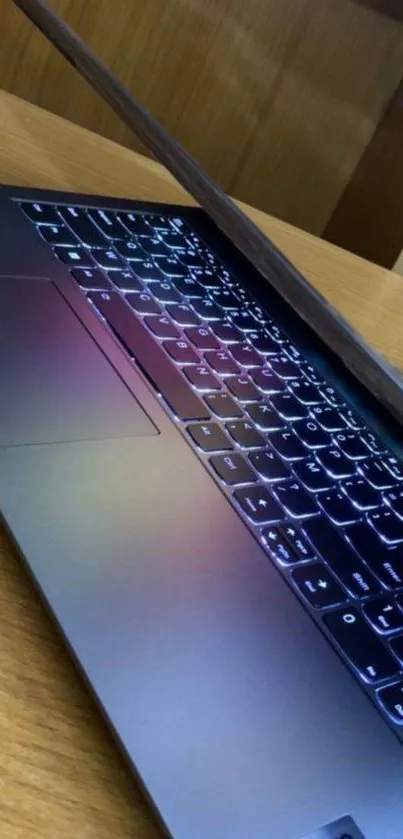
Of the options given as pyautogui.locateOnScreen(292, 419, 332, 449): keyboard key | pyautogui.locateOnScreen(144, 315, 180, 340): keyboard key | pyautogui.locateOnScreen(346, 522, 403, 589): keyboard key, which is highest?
pyautogui.locateOnScreen(144, 315, 180, 340): keyboard key

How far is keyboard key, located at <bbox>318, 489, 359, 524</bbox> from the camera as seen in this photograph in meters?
0.35

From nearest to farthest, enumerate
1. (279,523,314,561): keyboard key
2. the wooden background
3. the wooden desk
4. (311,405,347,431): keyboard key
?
the wooden desk → (279,523,314,561): keyboard key → (311,405,347,431): keyboard key → the wooden background

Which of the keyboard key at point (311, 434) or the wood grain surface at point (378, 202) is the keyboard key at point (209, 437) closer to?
the keyboard key at point (311, 434)

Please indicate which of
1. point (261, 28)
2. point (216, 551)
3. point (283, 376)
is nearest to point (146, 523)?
point (216, 551)

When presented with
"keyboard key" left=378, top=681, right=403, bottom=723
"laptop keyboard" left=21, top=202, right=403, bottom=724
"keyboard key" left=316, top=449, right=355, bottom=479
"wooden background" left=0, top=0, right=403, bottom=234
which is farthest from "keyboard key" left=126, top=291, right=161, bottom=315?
"wooden background" left=0, top=0, right=403, bottom=234

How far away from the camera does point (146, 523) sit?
11.2 inches

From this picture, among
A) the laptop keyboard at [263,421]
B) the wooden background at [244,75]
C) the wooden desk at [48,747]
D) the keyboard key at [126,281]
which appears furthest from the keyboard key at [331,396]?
the wooden background at [244,75]

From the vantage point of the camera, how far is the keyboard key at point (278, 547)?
0.31m

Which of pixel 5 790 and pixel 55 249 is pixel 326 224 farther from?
pixel 5 790

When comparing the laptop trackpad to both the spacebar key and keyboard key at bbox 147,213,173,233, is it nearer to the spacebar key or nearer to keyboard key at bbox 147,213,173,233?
the spacebar key

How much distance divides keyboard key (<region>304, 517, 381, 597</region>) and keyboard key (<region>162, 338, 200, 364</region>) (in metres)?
0.10

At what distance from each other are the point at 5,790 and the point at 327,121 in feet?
2.39

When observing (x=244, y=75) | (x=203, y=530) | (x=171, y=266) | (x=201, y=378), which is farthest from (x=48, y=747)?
(x=244, y=75)

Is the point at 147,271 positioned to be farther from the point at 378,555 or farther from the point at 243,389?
the point at 378,555
